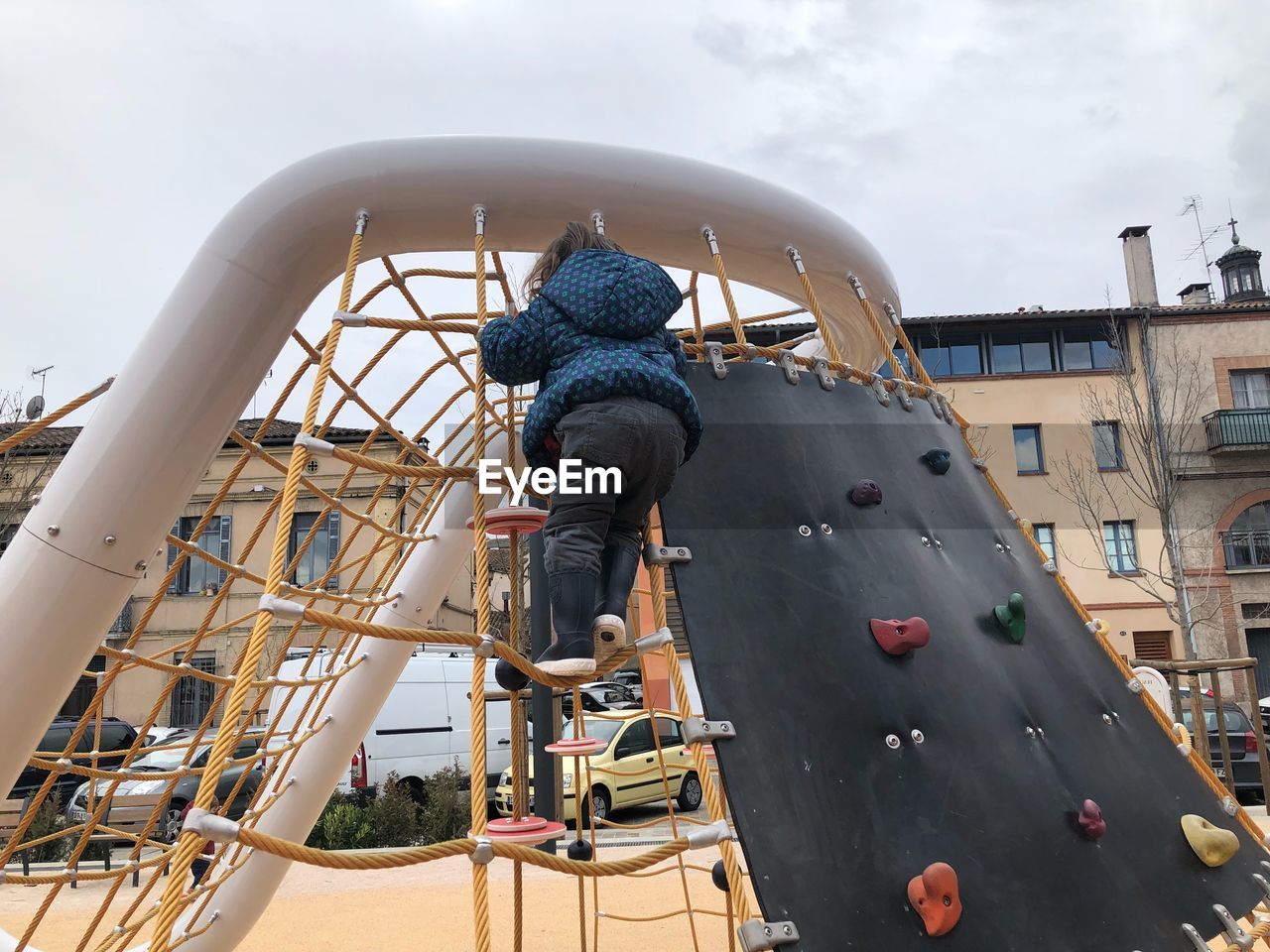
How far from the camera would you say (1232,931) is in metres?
1.64

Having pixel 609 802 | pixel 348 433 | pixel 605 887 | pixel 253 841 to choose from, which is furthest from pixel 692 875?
pixel 348 433

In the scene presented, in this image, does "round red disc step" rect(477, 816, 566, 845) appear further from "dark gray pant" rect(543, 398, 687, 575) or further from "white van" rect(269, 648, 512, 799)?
"white van" rect(269, 648, 512, 799)

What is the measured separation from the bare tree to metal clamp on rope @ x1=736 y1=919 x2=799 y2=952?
15680 mm

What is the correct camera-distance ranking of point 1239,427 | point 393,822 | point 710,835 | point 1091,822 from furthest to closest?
point 1239,427, point 393,822, point 1091,822, point 710,835

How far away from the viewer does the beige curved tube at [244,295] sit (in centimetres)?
206

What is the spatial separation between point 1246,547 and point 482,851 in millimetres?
19004

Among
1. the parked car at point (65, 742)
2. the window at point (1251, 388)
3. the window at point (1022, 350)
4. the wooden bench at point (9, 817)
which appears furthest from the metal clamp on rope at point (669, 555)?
the window at point (1251, 388)

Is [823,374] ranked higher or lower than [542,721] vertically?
higher

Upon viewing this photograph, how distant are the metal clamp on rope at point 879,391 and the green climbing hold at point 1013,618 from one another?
602 mm

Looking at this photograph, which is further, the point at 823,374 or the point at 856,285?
the point at 856,285

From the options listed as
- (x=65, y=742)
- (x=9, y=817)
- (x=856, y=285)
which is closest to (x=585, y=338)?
(x=856, y=285)

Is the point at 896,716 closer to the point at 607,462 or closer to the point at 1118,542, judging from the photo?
the point at 607,462

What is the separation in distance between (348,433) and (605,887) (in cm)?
1402

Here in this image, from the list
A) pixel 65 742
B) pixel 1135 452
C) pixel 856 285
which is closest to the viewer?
pixel 856 285
